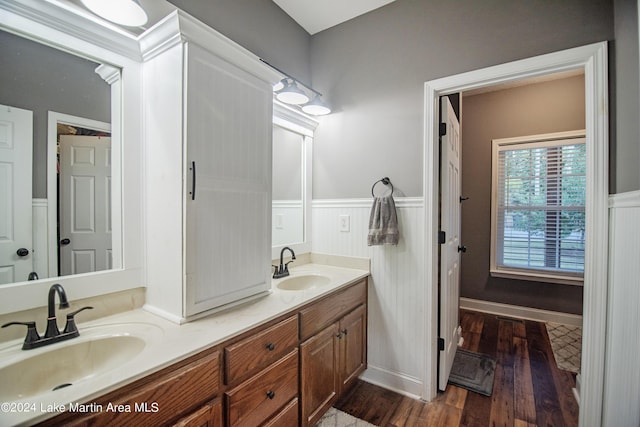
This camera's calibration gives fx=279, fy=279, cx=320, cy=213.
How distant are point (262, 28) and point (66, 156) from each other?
1.48 m

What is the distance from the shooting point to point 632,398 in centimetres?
103

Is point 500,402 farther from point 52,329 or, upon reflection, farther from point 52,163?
point 52,163

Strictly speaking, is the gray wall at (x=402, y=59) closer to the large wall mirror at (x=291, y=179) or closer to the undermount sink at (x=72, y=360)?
the large wall mirror at (x=291, y=179)

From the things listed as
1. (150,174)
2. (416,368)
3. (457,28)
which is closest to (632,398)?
(416,368)

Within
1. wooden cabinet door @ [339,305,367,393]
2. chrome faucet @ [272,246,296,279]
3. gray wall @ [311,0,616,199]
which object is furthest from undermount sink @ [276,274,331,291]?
gray wall @ [311,0,616,199]

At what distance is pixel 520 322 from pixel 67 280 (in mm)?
3934

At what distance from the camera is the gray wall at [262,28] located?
160cm

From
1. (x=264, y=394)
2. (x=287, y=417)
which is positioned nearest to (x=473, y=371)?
(x=287, y=417)

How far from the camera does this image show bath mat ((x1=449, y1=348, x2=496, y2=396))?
203 cm

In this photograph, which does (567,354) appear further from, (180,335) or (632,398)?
(180,335)

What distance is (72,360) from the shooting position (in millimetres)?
987

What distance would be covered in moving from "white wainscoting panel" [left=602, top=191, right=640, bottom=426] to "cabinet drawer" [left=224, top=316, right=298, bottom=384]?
4.27 ft

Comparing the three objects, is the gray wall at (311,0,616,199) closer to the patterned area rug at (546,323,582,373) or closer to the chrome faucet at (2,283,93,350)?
the chrome faucet at (2,283,93,350)

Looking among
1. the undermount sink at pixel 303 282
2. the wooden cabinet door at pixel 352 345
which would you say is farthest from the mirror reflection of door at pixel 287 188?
the wooden cabinet door at pixel 352 345
